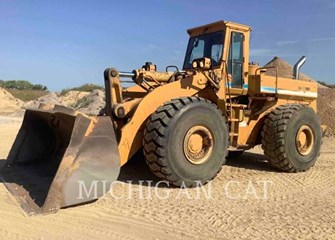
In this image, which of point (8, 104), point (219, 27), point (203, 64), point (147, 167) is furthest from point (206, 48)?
point (8, 104)

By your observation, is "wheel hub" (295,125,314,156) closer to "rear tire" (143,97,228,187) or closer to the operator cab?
the operator cab

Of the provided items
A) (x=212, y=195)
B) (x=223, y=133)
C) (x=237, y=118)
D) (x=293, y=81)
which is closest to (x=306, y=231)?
(x=212, y=195)

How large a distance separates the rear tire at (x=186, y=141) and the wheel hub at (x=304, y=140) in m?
1.94

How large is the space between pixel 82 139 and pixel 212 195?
1943 mm

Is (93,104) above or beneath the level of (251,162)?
above

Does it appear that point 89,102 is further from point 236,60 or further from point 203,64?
point 203,64

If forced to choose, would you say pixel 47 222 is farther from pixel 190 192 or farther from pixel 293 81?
pixel 293 81

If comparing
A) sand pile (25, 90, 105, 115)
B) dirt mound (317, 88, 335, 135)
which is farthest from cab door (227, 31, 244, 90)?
sand pile (25, 90, 105, 115)

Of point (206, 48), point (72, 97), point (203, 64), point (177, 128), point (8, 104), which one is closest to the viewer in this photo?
point (177, 128)

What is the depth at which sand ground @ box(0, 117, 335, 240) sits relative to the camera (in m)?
4.29

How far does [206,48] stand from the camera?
8.00m

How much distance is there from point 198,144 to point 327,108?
10.9m

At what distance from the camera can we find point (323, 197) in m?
5.89

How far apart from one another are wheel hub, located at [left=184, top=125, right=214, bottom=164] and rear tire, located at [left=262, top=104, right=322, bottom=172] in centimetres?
164
